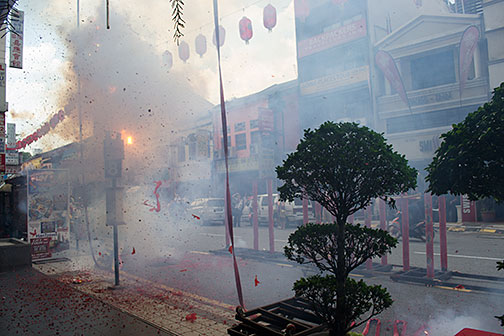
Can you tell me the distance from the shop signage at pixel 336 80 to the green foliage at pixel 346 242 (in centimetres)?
1714

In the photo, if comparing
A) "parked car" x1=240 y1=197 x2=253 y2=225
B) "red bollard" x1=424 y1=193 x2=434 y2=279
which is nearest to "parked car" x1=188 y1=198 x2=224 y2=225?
"parked car" x1=240 y1=197 x2=253 y2=225

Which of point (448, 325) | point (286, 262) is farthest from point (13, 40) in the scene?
point (448, 325)

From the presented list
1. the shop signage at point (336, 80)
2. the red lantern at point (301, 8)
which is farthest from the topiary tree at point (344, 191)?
the shop signage at point (336, 80)

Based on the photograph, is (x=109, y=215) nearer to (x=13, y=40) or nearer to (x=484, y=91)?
Result: (x=13, y=40)

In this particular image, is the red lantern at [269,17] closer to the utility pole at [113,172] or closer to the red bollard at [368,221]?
the utility pole at [113,172]

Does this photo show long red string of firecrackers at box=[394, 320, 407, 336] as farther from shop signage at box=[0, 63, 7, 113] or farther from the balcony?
the balcony

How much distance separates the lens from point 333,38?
64.5 feet

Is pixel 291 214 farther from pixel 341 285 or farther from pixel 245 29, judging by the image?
→ pixel 341 285

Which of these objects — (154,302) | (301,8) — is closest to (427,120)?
(301,8)

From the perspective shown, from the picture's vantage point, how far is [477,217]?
1445 centimetres

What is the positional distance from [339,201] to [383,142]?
54 centimetres

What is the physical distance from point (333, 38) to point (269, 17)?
29.8 feet

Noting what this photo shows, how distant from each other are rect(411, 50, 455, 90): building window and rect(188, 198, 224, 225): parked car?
35.0 feet

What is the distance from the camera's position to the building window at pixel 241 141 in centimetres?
2328
